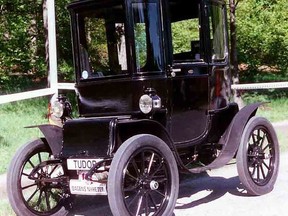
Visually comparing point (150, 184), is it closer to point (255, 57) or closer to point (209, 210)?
point (209, 210)

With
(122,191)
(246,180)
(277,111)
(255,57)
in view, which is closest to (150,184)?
(122,191)

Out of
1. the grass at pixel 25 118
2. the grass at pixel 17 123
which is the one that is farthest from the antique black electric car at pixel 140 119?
the grass at pixel 17 123

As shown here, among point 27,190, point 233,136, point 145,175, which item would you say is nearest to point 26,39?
point 27,190

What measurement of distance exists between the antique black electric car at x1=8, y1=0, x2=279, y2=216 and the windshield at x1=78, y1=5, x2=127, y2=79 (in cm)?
1

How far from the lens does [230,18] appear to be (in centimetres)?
1352

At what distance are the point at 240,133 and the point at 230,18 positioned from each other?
26.6 ft

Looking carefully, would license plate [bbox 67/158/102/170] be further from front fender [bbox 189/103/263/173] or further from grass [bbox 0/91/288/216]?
front fender [bbox 189/103/263/173]

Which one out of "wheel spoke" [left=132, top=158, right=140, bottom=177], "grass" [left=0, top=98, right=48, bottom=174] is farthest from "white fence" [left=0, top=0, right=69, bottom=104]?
"wheel spoke" [left=132, top=158, right=140, bottom=177]

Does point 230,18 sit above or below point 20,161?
above

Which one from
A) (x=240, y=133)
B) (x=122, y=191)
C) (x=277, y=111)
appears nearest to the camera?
(x=122, y=191)

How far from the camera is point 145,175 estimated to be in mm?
4750

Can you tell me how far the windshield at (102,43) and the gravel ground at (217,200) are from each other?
149 centimetres

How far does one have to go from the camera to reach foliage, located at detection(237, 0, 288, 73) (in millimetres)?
15414

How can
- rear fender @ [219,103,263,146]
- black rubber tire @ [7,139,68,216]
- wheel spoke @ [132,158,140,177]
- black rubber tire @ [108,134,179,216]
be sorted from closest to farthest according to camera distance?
black rubber tire @ [108,134,179,216]
wheel spoke @ [132,158,140,177]
black rubber tire @ [7,139,68,216]
rear fender @ [219,103,263,146]
